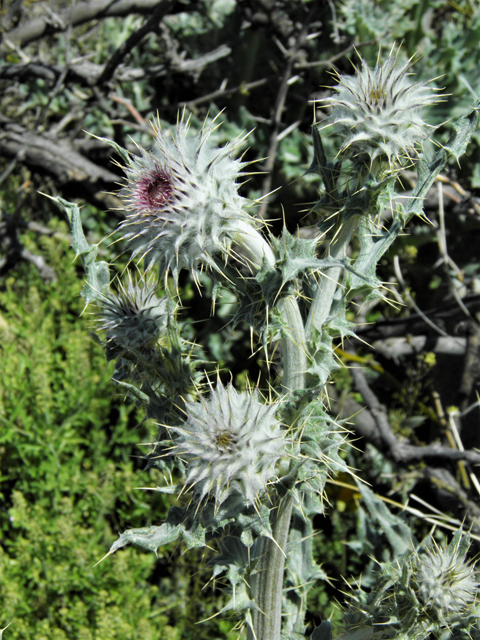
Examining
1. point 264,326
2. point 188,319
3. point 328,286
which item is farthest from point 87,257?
point 188,319

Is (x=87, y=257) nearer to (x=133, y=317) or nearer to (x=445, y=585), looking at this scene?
(x=133, y=317)

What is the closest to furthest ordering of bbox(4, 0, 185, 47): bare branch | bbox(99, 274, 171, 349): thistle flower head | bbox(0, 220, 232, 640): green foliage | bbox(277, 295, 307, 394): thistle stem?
bbox(277, 295, 307, 394): thistle stem → bbox(99, 274, 171, 349): thistle flower head → bbox(0, 220, 232, 640): green foliage → bbox(4, 0, 185, 47): bare branch

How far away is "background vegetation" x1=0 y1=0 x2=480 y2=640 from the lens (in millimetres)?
2656

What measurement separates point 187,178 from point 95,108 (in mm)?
3104

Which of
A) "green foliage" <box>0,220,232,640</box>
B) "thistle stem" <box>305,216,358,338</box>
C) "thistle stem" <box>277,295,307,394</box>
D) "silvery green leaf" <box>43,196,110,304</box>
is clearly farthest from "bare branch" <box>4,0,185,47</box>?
"thistle stem" <box>277,295,307,394</box>

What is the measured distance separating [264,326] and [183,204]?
0.39 m

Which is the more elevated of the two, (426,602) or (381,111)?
(381,111)

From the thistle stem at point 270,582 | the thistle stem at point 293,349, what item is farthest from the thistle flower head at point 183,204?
the thistle stem at point 270,582

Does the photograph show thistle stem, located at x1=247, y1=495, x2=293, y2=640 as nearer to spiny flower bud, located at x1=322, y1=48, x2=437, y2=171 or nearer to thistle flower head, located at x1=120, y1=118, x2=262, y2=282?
thistle flower head, located at x1=120, y1=118, x2=262, y2=282

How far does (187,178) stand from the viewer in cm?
136

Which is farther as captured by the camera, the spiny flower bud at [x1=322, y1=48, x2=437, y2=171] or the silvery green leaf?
the silvery green leaf

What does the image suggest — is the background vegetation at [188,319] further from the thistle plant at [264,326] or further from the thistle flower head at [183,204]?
the thistle flower head at [183,204]

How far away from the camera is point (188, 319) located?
146 inches

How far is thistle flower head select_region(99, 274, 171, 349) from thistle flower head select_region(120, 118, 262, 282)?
0.39m
